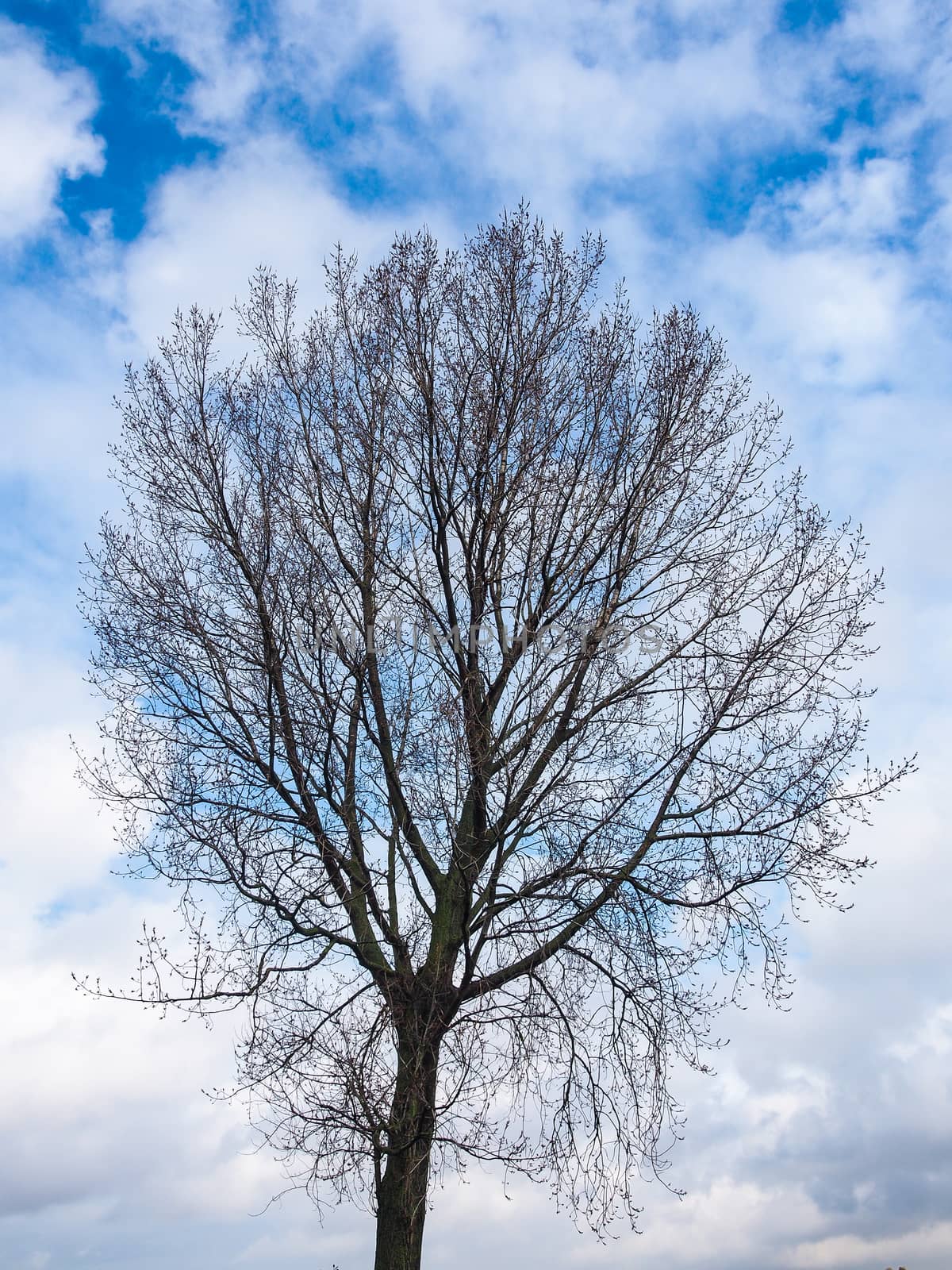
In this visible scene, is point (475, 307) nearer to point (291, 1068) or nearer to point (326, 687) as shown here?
point (326, 687)

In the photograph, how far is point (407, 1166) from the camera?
333 inches

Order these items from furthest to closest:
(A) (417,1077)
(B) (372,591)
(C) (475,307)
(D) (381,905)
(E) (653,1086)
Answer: (C) (475,307) < (B) (372,591) < (D) (381,905) < (E) (653,1086) < (A) (417,1077)

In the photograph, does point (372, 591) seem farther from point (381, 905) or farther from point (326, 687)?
point (381, 905)

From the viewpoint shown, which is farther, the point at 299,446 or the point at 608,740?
the point at 299,446

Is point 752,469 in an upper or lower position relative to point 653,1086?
upper

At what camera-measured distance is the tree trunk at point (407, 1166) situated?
830cm

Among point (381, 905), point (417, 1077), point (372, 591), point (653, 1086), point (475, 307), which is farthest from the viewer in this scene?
point (475, 307)

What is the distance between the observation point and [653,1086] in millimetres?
9008

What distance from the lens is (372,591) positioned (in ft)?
34.5

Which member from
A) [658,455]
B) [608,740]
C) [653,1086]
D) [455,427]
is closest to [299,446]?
[455,427]

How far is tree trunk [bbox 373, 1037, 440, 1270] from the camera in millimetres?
8297

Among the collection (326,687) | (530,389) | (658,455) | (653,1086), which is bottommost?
(653,1086)

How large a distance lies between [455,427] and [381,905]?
15.0 ft

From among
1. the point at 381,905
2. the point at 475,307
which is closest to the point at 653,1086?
the point at 381,905
